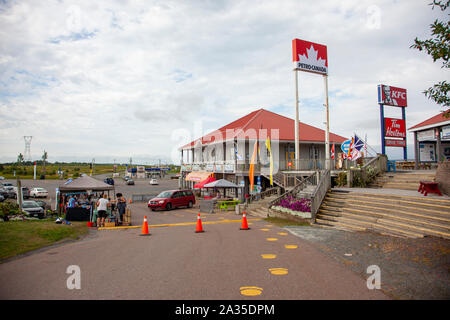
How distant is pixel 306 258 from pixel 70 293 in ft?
18.0

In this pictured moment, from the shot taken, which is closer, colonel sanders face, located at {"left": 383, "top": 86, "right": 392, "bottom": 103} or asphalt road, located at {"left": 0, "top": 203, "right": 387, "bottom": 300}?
asphalt road, located at {"left": 0, "top": 203, "right": 387, "bottom": 300}

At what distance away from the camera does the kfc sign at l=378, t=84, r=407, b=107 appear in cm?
2261

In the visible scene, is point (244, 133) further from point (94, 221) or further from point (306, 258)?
point (306, 258)

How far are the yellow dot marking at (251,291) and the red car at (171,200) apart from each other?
61.3 feet

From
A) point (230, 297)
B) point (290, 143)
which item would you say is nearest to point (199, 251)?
point (230, 297)

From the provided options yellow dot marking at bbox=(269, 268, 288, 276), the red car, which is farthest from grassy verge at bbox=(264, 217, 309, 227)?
the red car

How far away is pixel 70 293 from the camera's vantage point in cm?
548

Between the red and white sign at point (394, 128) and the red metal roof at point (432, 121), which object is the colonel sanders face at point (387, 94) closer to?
the red and white sign at point (394, 128)

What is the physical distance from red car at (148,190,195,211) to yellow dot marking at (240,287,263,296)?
18674 millimetres

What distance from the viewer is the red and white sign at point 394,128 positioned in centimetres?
2285

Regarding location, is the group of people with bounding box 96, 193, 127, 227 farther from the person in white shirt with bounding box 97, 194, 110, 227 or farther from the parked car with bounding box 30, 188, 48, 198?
the parked car with bounding box 30, 188, 48, 198

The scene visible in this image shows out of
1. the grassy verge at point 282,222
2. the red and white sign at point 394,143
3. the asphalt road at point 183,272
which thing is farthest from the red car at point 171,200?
the red and white sign at point 394,143

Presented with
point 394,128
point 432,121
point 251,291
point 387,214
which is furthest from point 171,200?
point 432,121

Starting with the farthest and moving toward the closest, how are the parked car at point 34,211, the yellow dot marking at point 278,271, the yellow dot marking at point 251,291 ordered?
the parked car at point 34,211
the yellow dot marking at point 278,271
the yellow dot marking at point 251,291
